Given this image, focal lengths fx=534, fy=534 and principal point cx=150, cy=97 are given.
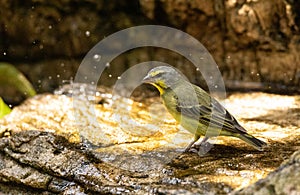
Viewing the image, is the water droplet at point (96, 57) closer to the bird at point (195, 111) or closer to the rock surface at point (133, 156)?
the rock surface at point (133, 156)

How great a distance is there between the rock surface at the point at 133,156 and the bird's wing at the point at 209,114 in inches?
11.1

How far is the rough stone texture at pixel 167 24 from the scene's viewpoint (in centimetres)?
712

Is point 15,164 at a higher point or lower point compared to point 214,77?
lower

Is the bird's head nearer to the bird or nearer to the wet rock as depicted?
the bird

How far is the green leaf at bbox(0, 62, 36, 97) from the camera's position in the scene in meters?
7.34

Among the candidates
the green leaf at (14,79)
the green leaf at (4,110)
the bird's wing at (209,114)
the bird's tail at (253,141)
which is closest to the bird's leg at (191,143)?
the bird's wing at (209,114)

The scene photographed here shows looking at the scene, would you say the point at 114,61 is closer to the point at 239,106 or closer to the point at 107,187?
the point at 239,106

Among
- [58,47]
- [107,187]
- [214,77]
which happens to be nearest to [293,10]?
[214,77]

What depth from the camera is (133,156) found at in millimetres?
4992

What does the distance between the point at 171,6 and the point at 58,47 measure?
1.77 m

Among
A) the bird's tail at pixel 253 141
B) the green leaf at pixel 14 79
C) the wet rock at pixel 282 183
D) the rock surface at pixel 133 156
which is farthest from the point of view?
the green leaf at pixel 14 79

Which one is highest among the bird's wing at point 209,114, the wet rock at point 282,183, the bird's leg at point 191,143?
the bird's wing at point 209,114

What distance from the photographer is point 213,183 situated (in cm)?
425

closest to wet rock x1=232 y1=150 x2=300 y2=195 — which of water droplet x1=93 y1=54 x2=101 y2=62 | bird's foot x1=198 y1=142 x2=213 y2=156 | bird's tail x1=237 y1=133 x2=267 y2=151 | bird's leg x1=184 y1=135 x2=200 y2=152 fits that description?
bird's tail x1=237 y1=133 x2=267 y2=151
